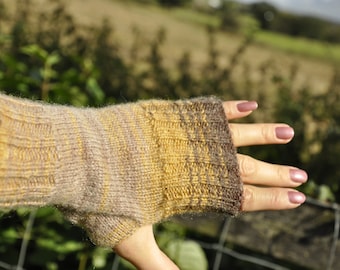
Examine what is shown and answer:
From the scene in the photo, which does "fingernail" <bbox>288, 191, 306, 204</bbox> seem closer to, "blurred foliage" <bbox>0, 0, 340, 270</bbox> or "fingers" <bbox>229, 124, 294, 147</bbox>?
"fingers" <bbox>229, 124, 294, 147</bbox>

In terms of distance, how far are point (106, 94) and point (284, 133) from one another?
1499 mm

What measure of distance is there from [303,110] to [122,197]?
1458 mm

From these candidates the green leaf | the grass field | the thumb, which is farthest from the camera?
the grass field

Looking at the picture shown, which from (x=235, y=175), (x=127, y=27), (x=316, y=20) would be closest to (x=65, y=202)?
(x=235, y=175)

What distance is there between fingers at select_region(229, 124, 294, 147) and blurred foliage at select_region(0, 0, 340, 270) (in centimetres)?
56

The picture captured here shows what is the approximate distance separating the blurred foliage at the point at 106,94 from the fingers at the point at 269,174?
549 millimetres

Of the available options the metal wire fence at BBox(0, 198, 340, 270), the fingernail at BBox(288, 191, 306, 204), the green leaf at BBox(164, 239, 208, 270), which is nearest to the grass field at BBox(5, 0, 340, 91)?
the metal wire fence at BBox(0, 198, 340, 270)

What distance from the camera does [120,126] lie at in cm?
130

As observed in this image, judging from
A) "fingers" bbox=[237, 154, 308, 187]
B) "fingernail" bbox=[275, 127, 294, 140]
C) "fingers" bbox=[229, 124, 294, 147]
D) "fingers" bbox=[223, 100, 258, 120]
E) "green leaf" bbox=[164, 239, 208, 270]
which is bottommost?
"green leaf" bbox=[164, 239, 208, 270]

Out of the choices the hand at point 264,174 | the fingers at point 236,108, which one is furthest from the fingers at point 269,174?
the fingers at point 236,108

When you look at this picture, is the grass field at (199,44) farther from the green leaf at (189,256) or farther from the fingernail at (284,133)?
the fingernail at (284,133)

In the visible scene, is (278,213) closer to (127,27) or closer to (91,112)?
(91,112)

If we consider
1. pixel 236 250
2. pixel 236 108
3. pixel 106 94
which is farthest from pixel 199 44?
pixel 236 108

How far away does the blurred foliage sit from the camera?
217 centimetres
